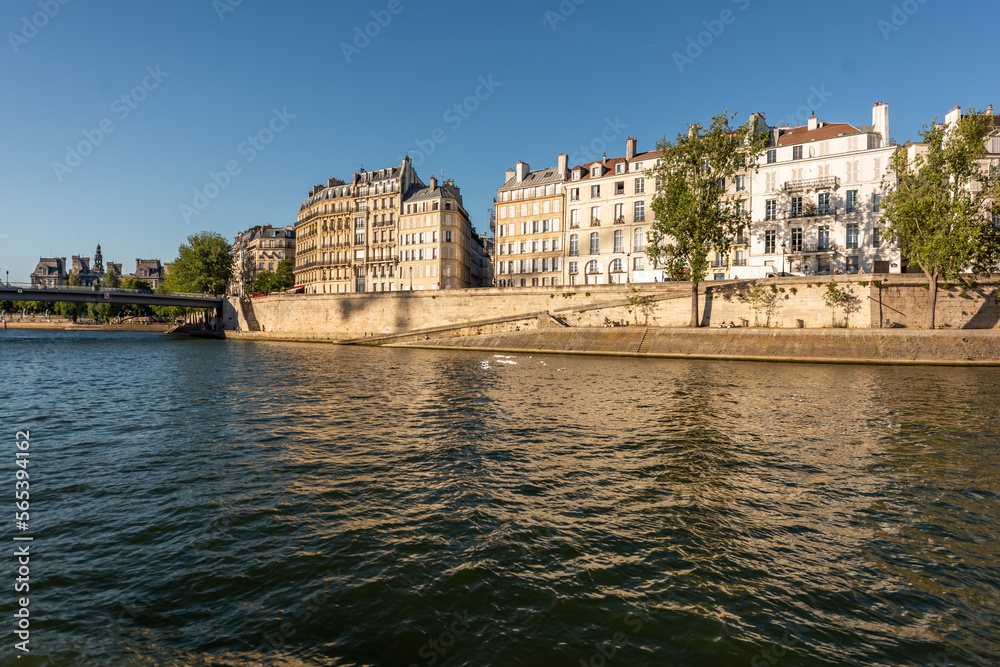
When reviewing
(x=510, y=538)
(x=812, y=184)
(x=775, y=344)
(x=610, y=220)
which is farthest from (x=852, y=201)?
(x=510, y=538)

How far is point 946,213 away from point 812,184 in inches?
521

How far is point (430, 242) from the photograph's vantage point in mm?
71062

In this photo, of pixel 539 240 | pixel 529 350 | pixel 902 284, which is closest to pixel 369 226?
pixel 539 240

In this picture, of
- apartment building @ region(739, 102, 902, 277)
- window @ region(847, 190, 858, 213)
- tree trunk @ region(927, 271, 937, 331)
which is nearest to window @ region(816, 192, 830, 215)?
apartment building @ region(739, 102, 902, 277)

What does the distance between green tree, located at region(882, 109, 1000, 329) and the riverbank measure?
376ft

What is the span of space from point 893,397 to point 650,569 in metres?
18.7

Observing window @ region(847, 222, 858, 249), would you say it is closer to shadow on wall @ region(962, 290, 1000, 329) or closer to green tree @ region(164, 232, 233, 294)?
shadow on wall @ region(962, 290, 1000, 329)

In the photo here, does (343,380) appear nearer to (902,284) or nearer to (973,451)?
(973,451)

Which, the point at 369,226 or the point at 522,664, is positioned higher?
the point at 369,226

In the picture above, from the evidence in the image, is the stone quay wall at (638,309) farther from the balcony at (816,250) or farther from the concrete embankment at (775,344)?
the balcony at (816,250)

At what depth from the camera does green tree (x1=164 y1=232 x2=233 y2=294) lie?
278ft

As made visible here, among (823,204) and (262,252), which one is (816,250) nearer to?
(823,204)

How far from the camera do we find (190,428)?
14430 millimetres

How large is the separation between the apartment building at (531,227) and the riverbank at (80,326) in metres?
76.1
